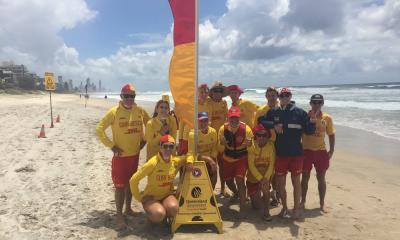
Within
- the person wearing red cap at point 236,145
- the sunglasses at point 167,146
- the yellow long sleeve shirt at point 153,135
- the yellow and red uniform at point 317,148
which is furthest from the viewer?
the yellow and red uniform at point 317,148

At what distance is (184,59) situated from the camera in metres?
5.76

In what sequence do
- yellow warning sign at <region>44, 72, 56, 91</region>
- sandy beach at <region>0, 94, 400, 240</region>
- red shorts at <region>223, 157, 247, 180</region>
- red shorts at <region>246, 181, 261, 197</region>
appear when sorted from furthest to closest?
yellow warning sign at <region>44, 72, 56, 91</region>, red shorts at <region>246, 181, 261, 197</region>, red shorts at <region>223, 157, 247, 180</region>, sandy beach at <region>0, 94, 400, 240</region>

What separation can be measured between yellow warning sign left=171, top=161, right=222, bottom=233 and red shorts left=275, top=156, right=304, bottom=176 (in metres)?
1.16

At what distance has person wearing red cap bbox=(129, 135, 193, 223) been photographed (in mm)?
5148

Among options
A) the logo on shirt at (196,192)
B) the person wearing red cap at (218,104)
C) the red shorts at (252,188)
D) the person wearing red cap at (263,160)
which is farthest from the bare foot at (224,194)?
the logo on shirt at (196,192)

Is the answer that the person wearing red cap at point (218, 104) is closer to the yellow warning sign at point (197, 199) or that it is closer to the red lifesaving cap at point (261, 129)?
the red lifesaving cap at point (261, 129)

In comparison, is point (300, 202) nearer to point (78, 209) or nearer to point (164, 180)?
point (164, 180)

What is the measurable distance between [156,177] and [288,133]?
81.6 inches

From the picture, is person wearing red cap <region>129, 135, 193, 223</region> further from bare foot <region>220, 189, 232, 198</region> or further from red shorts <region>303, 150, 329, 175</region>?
red shorts <region>303, 150, 329, 175</region>

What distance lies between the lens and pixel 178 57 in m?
5.80

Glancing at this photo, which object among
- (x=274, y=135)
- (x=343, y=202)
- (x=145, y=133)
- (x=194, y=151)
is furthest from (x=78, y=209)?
(x=343, y=202)

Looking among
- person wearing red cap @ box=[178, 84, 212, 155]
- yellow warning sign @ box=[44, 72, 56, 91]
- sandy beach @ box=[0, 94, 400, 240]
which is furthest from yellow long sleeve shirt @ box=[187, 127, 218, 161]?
yellow warning sign @ box=[44, 72, 56, 91]

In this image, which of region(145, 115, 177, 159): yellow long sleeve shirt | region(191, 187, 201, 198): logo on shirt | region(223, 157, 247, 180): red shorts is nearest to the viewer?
region(191, 187, 201, 198): logo on shirt

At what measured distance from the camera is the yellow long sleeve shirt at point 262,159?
5.79 metres
